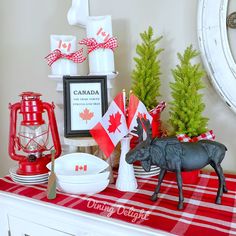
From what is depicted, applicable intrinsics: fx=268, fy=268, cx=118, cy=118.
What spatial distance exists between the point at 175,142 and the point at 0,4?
136 cm

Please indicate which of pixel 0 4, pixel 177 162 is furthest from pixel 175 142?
pixel 0 4

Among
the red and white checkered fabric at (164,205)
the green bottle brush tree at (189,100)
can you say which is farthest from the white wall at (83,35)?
the red and white checkered fabric at (164,205)

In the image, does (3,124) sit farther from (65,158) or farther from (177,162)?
(177,162)

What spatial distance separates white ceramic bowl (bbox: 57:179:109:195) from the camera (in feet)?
2.45

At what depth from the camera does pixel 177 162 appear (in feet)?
2.18

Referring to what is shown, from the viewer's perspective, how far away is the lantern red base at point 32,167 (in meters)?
0.87

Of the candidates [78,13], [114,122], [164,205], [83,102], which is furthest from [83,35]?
[164,205]

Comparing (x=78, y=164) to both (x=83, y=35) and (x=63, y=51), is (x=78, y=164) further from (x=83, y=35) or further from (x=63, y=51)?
(x=83, y=35)

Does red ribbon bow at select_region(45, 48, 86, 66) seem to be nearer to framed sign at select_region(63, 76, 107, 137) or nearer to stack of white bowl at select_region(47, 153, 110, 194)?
framed sign at select_region(63, 76, 107, 137)

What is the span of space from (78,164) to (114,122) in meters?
0.19

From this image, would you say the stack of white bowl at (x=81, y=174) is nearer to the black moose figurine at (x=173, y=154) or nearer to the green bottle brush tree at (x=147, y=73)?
the black moose figurine at (x=173, y=154)

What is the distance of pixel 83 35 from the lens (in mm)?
1226

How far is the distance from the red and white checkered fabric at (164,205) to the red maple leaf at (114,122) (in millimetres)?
184

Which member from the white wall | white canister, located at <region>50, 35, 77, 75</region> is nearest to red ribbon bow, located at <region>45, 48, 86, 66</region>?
white canister, located at <region>50, 35, 77, 75</region>
